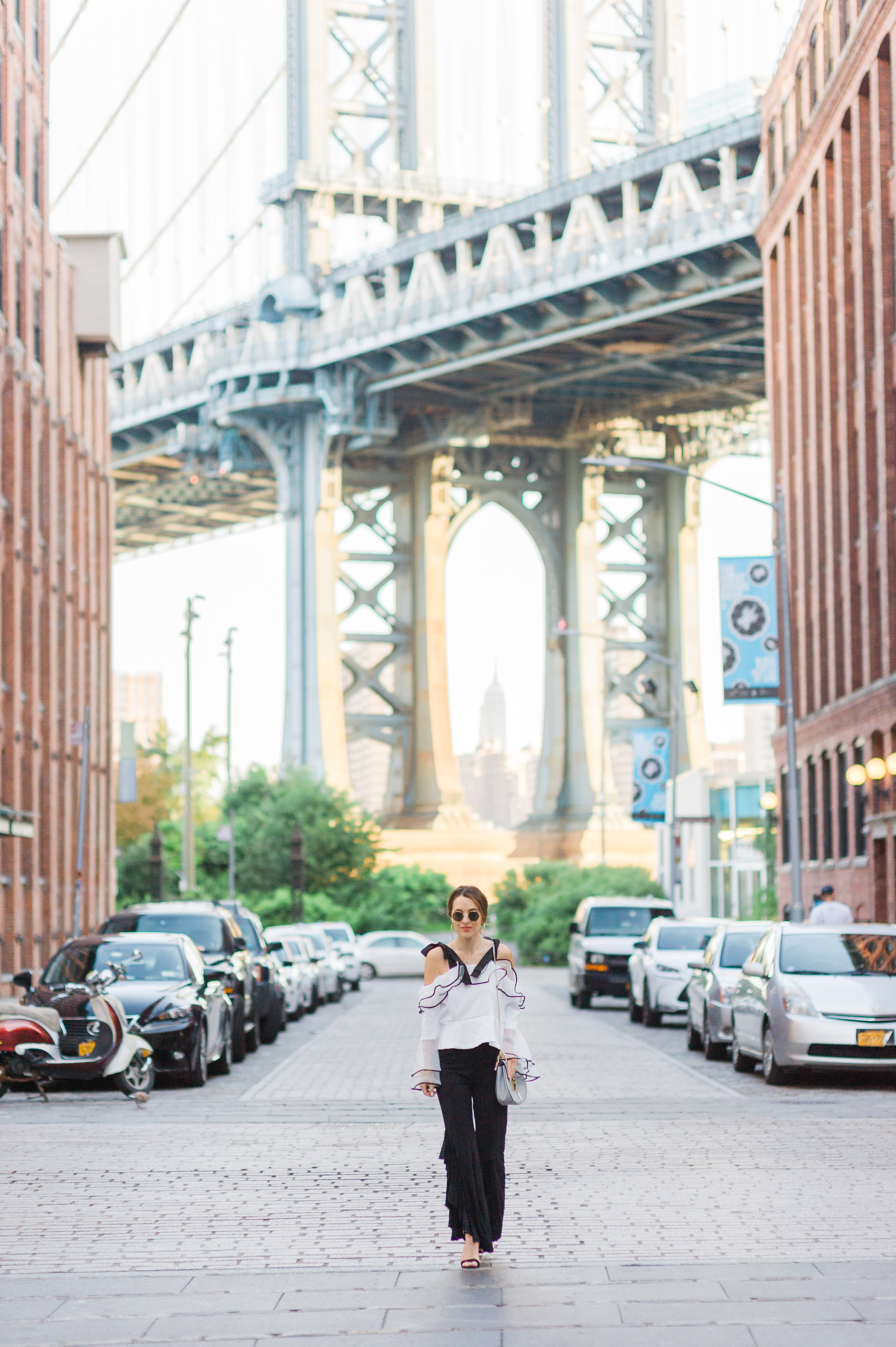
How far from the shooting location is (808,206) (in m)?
48.2

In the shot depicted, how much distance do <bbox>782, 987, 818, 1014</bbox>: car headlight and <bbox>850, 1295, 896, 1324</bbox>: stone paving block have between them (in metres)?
10.4

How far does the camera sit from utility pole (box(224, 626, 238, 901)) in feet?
223

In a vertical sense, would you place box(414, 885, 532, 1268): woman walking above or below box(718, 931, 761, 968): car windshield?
above

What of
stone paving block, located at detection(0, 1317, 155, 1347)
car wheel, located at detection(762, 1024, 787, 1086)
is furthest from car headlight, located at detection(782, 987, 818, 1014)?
stone paving block, located at detection(0, 1317, 155, 1347)

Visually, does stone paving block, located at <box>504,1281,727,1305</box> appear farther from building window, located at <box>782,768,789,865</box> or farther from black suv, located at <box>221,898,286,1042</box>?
building window, located at <box>782,768,789,865</box>

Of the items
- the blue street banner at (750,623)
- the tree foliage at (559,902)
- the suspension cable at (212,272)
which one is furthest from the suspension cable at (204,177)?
the blue street banner at (750,623)

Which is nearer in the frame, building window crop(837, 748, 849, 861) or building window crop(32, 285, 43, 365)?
building window crop(837, 748, 849, 861)

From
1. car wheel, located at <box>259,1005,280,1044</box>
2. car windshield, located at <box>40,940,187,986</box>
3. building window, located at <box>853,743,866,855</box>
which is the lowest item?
car wheel, located at <box>259,1005,280,1044</box>

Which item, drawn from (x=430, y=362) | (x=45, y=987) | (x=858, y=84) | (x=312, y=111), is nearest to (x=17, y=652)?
(x=858, y=84)

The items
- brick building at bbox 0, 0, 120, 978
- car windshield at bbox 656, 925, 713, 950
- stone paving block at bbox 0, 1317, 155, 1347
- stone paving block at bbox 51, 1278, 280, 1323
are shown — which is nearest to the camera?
stone paving block at bbox 0, 1317, 155, 1347

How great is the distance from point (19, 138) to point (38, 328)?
418 cm

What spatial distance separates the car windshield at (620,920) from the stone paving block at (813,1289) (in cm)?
2824

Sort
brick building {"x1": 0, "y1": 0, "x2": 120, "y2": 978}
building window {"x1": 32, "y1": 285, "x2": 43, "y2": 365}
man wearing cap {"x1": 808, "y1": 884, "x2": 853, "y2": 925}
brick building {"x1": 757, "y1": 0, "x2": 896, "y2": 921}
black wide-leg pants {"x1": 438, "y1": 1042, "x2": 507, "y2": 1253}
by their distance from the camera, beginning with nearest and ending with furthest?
black wide-leg pants {"x1": 438, "y1": 1042, "x2": 507, "y2": 1253}
man wearing cap {"x1": 808, "y1": 884, "x2": 853, "y2": 925}
brick building {"x1": 757, "y1": 0, "x2": 896, "y2": 921}
brick building {"x1": 0, "y1": 0, "x2": 120, "y2": 978}
building window {"x1": 32, "y1": 285, "x2": 43, "y2": 365}

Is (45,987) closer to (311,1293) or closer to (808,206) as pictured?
(311,1293)
